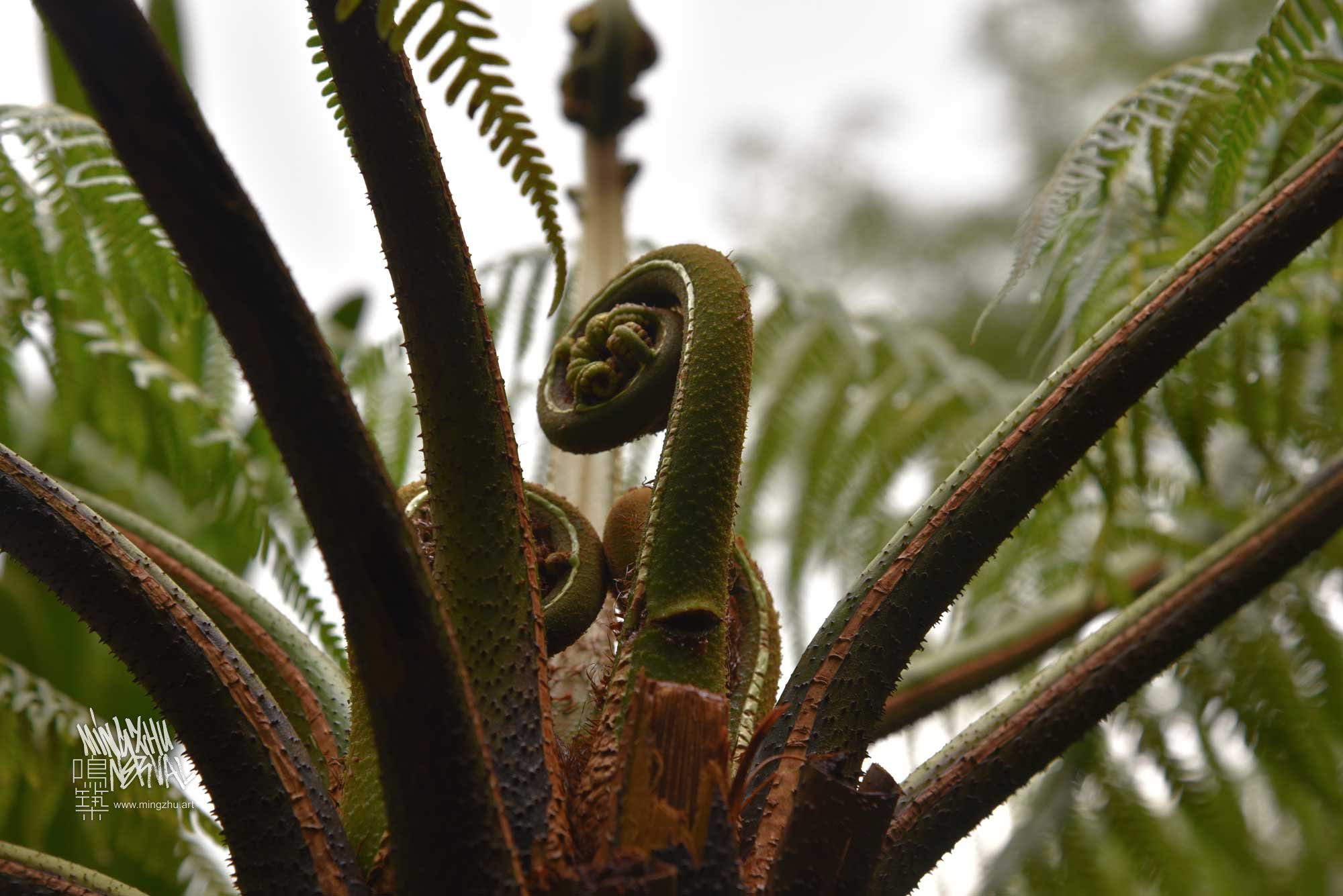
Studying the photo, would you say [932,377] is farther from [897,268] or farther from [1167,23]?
[1167,23]

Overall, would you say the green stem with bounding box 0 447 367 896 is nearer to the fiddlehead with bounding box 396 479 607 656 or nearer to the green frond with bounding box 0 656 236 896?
the fiddlehead with bounding box 396 479 607 656

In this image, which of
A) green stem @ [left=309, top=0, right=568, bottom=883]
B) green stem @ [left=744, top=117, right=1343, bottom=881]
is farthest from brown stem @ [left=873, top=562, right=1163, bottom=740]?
green stem @ [left=309, top=0, right=568, bottom=883]

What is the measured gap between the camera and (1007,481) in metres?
0.87

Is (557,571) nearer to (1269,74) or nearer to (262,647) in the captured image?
(262,647)

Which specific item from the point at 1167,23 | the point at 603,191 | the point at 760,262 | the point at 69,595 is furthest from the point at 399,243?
the point at 1167,23

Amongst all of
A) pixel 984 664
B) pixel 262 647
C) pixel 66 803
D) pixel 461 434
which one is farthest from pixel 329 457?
pixel 66 803

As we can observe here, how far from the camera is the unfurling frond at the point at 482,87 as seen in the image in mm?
646

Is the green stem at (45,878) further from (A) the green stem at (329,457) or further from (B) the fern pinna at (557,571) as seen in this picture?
(A) the green stem at (329,457)

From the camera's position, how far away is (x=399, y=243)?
753 millimetres

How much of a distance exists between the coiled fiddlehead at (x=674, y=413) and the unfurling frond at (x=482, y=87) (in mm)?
91

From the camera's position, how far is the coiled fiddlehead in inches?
33.7

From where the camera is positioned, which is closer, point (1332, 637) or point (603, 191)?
point (603, 191)

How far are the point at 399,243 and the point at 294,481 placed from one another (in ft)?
0.60

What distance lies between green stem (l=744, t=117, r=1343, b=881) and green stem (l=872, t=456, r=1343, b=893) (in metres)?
0.09
